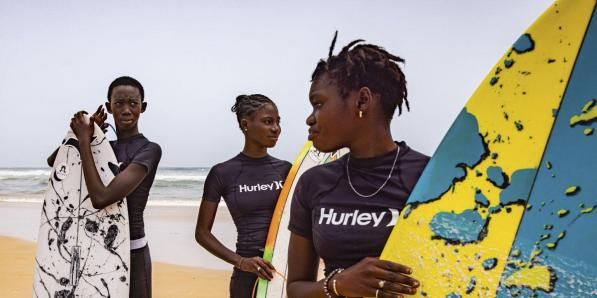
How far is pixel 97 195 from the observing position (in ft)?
9.88

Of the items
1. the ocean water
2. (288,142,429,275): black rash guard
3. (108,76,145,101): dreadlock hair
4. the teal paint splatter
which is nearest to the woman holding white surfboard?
(108,76,145,101): dreadlock hair

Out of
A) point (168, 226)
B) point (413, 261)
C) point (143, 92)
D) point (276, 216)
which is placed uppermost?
point (143, 92)

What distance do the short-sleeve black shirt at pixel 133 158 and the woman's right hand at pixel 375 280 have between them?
178cm

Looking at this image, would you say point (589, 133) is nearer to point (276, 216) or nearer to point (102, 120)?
point (276, 216)

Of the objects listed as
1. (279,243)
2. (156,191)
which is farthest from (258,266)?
(156,191)

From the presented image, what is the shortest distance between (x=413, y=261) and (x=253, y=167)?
176cm

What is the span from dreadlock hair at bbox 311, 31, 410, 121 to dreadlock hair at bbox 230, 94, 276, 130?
1624mm

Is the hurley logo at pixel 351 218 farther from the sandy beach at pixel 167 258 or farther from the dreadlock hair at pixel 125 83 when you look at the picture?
the sandy beach at pixel 167 258

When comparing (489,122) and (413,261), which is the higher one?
(489,122)

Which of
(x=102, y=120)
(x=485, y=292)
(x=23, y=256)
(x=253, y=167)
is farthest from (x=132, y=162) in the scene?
(x=23, y=256)

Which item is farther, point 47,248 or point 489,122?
point 47,248

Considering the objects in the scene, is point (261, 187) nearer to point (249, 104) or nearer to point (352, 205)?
point (249, 104)

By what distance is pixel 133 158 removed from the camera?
308cm

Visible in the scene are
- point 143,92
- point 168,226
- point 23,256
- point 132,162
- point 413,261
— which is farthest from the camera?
point 168,226
